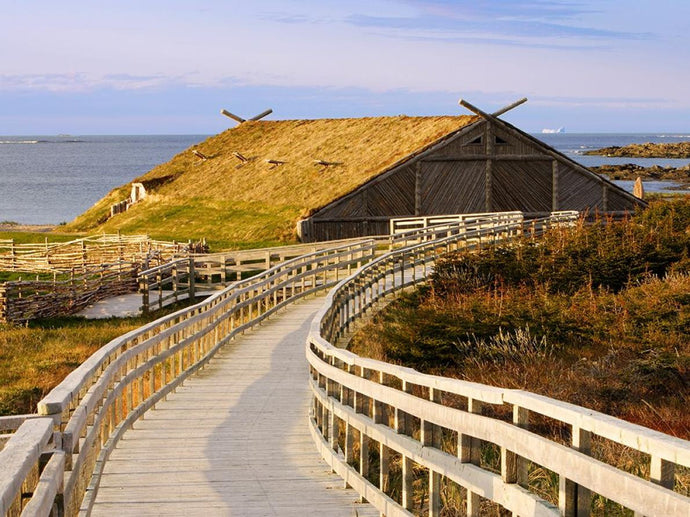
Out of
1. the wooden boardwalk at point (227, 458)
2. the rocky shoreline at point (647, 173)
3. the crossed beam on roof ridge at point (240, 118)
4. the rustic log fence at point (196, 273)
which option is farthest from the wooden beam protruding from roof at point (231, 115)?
the rocky shoreline at point (647, 173)

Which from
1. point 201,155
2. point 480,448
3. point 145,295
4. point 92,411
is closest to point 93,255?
point 145,295

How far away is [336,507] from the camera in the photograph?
905cm

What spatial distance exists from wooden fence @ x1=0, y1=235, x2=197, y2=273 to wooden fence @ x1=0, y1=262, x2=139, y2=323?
1.75 metres

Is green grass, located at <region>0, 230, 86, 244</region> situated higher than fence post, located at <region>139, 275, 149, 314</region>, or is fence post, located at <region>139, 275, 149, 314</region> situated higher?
green grass, located at <region>0, 230, 86, 244</region>

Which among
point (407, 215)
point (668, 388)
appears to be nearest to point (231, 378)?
point (668, 388)

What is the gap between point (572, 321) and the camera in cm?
2195

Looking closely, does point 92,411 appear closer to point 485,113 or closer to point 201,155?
point 485,113

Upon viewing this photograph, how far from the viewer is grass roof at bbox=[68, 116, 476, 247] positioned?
49209 mm

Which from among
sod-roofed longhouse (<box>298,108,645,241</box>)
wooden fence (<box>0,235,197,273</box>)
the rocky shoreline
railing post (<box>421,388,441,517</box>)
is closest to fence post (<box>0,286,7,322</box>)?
wooden fence (<box>0,235,197,273</box>)

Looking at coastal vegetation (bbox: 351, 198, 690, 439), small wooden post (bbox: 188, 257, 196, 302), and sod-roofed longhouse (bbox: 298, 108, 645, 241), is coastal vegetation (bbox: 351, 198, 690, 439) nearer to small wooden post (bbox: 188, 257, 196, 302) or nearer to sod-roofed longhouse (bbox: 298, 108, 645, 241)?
small wooden post (bbox: 188, 257, 196, 302)

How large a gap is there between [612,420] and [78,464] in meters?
4.58

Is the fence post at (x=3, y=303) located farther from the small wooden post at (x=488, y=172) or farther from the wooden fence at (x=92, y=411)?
the small wooden post at (x=488, y=172)

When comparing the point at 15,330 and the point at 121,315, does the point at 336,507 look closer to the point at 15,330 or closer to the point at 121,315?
the point at 15,330

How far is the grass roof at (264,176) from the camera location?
49.2 m
